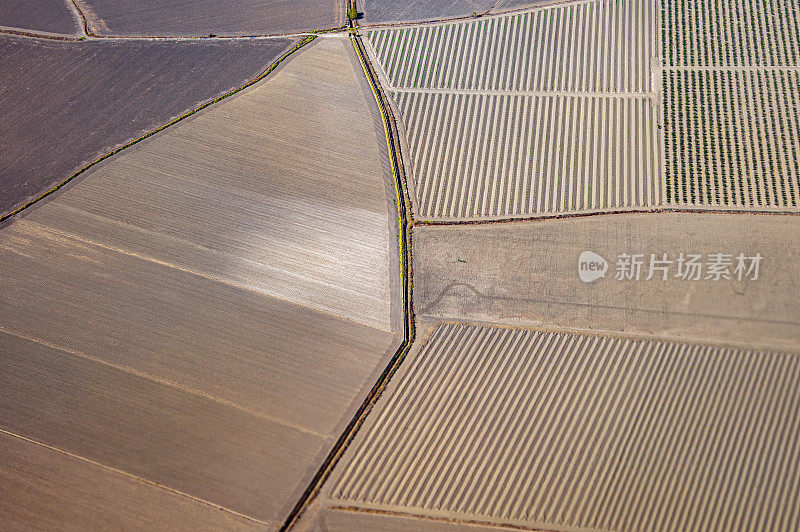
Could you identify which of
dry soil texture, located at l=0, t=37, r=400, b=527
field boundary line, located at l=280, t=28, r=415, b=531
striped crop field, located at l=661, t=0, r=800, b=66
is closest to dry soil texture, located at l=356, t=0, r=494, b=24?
field boundary line, located at l=280, t=28, r=415, b=531

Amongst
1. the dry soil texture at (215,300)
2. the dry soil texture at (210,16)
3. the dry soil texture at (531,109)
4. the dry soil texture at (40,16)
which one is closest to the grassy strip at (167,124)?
the dry soil texture at (215,300)

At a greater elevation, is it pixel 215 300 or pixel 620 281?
pixel 215 300

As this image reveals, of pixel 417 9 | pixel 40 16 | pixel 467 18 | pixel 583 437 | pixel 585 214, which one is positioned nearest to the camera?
pixel 583 437

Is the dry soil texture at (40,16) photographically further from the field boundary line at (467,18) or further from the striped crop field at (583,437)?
the striped crop field at (583,437)

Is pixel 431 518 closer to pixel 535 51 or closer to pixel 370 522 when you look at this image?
pixel 370 522

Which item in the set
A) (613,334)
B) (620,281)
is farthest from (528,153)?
(613,334)

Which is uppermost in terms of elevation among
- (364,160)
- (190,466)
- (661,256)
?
(364,160)

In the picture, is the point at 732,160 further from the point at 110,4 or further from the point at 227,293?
the point at 110,4

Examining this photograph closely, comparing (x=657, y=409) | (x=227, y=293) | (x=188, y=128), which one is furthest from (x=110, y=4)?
(x=657, y=409)
